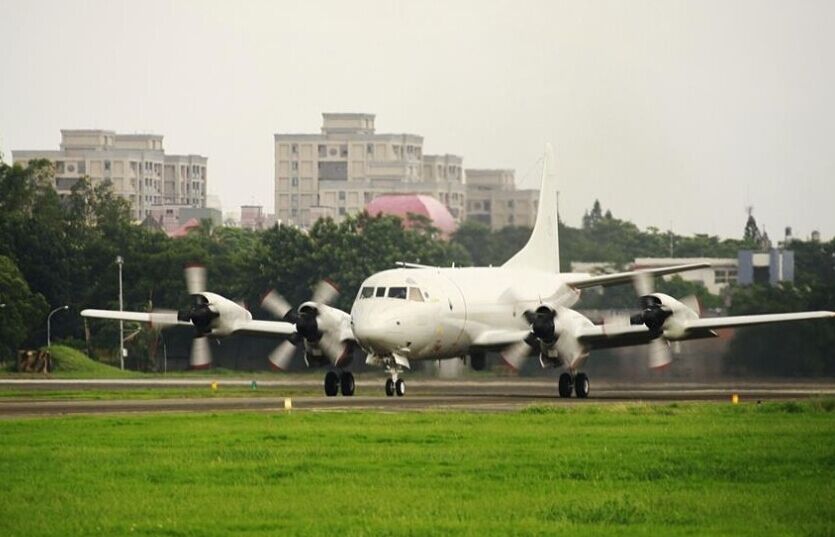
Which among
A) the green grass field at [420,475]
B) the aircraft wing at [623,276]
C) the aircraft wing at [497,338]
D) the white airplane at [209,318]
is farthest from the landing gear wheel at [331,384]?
the green grass field at [420,475]

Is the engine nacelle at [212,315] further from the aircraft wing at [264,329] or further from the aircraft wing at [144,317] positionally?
the aircraft wing at [144,317]

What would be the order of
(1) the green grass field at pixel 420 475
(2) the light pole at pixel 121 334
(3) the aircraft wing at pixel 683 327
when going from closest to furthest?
(1) the green grass field at pixel 420 475
(3) the aircraft wing at pixel 683 327
(2) the light pole at pixel 121 334

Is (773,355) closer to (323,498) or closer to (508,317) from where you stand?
(508,317)

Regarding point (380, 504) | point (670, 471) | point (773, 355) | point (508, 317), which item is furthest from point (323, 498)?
point (773, 355)

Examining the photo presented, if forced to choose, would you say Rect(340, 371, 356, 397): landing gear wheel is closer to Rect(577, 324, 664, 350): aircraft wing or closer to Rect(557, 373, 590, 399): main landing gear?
Rect(557, 373, 590, 399): main landing gear

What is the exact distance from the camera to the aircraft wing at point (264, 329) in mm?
57994

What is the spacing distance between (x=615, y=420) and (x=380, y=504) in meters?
15.6

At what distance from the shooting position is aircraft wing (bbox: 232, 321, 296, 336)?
57994mm

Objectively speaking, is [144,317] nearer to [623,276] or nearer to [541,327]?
[541,327]

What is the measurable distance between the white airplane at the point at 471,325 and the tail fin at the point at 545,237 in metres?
4.59

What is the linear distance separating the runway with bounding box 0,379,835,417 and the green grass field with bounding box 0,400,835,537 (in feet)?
17.9

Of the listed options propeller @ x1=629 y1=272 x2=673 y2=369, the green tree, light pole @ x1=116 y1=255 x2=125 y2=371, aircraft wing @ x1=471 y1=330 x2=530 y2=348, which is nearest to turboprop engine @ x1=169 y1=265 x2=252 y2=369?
aircraft wing @ x1=471 y1=330 x2=530 y2=348

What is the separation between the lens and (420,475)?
2791 cm

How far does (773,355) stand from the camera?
6738 centimetres
